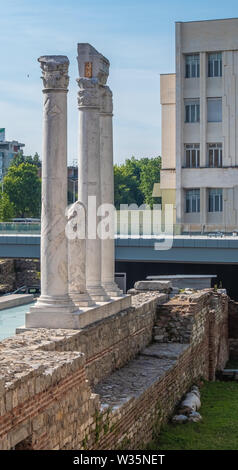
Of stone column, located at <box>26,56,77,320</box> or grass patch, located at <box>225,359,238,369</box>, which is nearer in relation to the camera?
stone column, located at <box>26,56,77,320</box>

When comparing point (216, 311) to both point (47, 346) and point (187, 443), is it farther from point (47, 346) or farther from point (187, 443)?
point (47, 346)

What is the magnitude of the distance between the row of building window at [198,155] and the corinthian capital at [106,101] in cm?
2915

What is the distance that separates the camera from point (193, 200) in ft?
148

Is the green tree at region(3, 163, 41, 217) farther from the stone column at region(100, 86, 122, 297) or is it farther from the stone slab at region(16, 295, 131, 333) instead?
the stone slab at region(16, 295, 131, 333)

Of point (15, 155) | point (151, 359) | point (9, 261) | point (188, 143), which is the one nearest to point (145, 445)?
point (151, 359)

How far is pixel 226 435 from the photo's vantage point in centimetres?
1310

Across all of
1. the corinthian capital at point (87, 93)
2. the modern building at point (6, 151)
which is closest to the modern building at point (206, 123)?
the corinthian capital at point (87, 93)

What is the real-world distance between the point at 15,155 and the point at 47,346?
10127 cm

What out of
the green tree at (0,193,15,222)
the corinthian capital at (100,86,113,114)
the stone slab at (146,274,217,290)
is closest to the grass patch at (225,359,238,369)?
the stone slab at (146,274,217,290)

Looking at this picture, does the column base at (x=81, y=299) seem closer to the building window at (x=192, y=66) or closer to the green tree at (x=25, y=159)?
the building window at (x=192, y=66)

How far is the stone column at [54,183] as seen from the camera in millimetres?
12359

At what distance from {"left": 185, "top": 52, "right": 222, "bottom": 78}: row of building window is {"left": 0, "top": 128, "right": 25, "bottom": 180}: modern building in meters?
64.9

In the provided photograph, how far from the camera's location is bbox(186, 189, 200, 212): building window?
45.1m

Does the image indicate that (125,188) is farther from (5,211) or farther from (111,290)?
(111,290)
